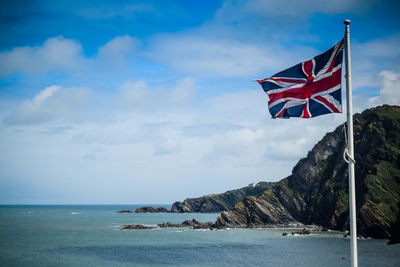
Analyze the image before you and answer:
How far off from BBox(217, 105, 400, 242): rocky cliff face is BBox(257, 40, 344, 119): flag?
103841 millimetres

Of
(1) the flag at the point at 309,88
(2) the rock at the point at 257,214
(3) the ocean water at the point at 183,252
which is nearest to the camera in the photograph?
(1) the flag at the point at 309,88

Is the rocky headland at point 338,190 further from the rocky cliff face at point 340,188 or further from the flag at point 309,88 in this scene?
the flag at point 309,88

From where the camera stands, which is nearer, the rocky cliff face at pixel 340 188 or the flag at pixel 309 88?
the flag at pixel 309 88

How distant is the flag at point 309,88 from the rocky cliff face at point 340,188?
103841mm

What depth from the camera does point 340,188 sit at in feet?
509

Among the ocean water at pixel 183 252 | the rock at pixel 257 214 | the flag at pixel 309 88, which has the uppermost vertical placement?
the flag at pixel 309 88

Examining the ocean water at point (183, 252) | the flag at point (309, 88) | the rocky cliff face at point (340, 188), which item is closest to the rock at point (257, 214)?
the rocky cliff face at point (340, 188)

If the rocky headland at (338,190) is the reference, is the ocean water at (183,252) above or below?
below

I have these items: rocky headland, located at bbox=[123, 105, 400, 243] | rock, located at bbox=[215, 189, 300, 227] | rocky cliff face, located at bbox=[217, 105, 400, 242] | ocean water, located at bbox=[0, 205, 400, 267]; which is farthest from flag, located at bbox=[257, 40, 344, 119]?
rock, located at bbox=[215, 189, 300, 227]

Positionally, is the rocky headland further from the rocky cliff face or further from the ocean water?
the ocean water

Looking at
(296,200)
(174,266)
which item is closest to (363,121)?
(296,200)

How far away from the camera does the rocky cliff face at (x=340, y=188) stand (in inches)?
4871

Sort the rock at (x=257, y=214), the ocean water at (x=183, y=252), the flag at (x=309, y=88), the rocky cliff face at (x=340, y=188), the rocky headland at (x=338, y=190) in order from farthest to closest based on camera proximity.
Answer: the rock at (x=257, y=214), the rocky headland at (x=338, y=190), the rocky cliff face at (x=340, y=188), the ocean water at (x=183, y=252), the flag at (x=309, y=88)

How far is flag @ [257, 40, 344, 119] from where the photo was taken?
1725cm
